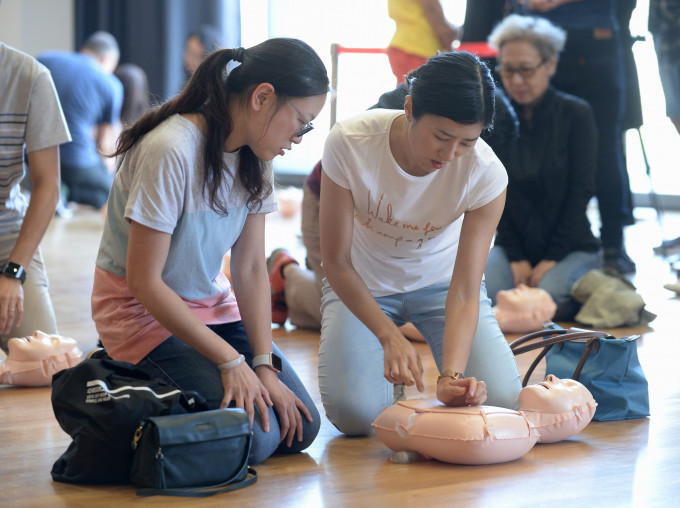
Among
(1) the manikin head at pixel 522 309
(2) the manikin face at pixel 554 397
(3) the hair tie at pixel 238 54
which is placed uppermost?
(3) the hair tie at pixel 238 54

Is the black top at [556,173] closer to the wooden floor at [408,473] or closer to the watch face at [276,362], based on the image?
the wooden floor at [408,473]

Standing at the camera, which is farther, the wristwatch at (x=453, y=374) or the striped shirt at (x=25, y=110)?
the striped shirt at (x=25, y=110)

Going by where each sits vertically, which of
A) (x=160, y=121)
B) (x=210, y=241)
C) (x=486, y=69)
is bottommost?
(x=210, y=241)

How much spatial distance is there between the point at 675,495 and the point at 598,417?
0.45 metres

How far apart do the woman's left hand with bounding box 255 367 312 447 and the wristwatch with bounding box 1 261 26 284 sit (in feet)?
2.57

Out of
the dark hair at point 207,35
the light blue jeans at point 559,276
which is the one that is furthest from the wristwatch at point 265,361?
the dark hair at point 207,35

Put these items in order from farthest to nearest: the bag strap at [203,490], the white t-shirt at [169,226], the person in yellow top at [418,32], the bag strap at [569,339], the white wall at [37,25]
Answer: the white wall at [37,25]
the person in yellow top at [418,32]
the bag strap at [569,339]
the white t-shirt at [169,226]
the bag strap at [203,490]

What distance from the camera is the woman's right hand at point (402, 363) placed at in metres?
1.69

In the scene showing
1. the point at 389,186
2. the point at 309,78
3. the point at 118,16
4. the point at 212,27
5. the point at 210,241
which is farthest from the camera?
the point at 118,16

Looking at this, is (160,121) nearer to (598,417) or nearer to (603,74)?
(598,417)

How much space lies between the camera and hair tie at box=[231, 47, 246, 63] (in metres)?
1.66

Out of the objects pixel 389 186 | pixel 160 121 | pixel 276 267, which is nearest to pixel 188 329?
pixel 160 121

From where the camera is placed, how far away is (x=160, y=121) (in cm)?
168

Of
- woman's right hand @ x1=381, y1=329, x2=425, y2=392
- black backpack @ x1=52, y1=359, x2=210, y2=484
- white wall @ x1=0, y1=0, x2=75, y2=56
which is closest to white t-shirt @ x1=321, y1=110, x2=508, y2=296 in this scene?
woman's right hand @ x1=381, y1=329, x2=425, y2=392
